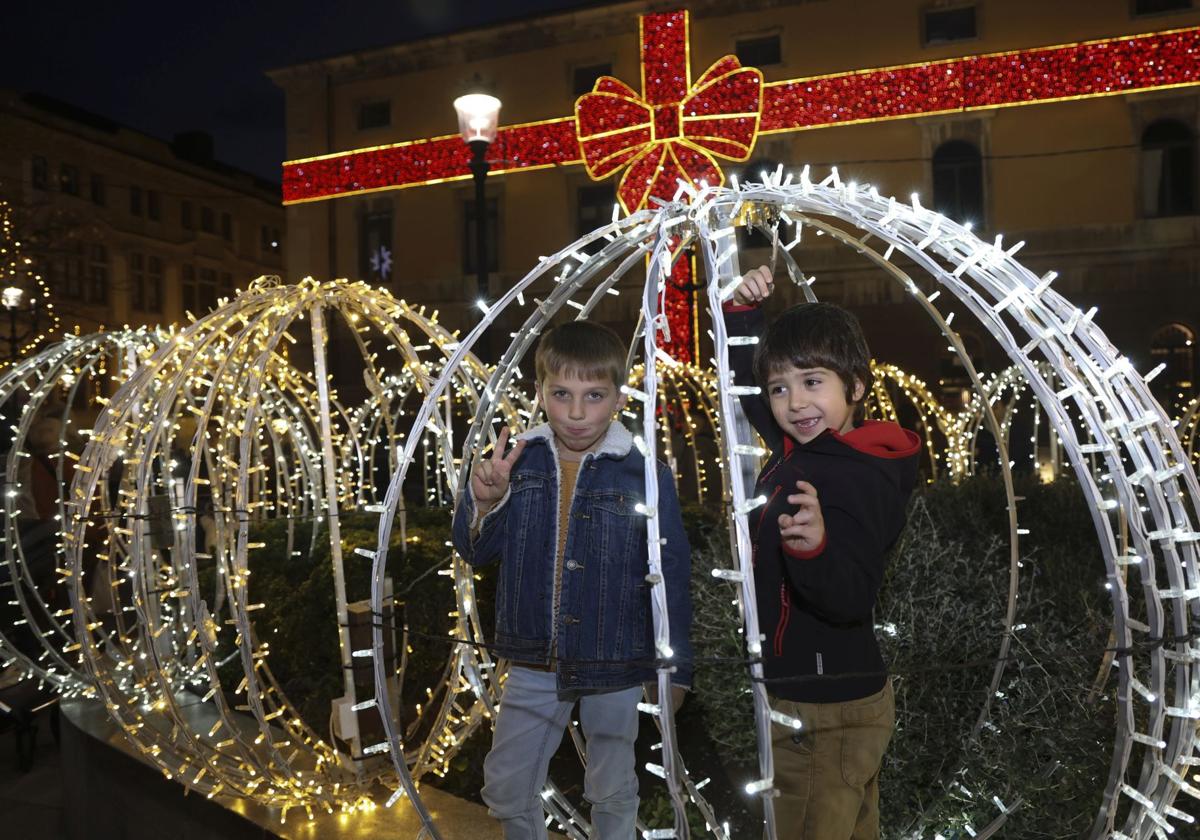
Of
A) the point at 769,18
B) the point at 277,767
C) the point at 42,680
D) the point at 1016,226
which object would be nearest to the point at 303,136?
the point at 769,18

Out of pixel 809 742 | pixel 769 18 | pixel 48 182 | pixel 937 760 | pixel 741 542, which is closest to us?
pixel 741 542

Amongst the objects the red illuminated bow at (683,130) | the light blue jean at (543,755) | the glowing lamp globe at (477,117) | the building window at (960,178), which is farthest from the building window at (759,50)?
the light blue jean at (543,755)

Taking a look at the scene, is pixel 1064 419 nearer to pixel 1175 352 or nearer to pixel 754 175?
pixel 1175 352

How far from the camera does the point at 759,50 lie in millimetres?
18547

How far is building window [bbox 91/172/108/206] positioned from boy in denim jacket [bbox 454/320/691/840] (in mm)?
31530

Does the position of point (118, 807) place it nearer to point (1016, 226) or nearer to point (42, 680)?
point (42, 680)

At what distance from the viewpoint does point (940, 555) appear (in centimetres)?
363

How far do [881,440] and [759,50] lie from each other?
706 inches

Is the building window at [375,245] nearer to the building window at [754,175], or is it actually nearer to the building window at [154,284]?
the building window at [754,175]

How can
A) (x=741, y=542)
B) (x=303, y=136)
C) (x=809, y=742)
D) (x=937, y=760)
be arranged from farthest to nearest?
(x=303, y=136) → (x=937, y=760) → (x=809, y=742) → (x=741, y=542)

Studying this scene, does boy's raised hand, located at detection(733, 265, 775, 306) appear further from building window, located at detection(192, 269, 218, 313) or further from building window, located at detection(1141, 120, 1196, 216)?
building window, located at detection(192, 269, 218, 313)

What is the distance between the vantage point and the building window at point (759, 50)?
1845 cm

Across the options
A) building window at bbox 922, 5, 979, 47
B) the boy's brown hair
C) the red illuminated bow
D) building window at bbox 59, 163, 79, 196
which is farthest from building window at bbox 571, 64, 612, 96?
the boy's brown hair

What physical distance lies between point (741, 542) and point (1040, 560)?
3.89 metres
